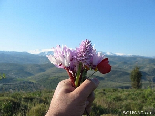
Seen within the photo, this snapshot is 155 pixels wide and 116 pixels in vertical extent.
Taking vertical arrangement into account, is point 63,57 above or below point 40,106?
above

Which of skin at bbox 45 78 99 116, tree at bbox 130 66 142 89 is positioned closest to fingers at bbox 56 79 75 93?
skin at bbox 45 78 99 116

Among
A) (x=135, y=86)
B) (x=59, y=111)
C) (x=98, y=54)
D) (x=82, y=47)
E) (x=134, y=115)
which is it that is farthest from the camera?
(x=135, y=86)

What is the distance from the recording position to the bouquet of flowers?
2182mm

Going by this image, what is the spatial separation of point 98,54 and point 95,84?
1.42ft

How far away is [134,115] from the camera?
786 cm

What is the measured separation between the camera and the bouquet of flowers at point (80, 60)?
7.16 feet

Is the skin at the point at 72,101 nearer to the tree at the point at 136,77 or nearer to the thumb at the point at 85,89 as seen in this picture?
the thumb at the point at 85,89

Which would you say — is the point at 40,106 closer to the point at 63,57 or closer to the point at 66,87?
the point at 66,87

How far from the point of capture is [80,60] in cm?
218

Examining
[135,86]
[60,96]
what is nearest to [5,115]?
[60,96]

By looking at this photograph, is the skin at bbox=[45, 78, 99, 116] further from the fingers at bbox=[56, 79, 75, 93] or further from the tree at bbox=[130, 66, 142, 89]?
the tree at bbox=[130, 66, 142, 89]

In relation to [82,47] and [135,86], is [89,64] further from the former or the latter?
[135,86]

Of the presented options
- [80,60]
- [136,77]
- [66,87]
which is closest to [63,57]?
Answer: [80,60]

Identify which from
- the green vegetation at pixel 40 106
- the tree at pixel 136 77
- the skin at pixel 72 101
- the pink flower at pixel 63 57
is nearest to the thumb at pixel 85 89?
the skin at pixel 72 101
